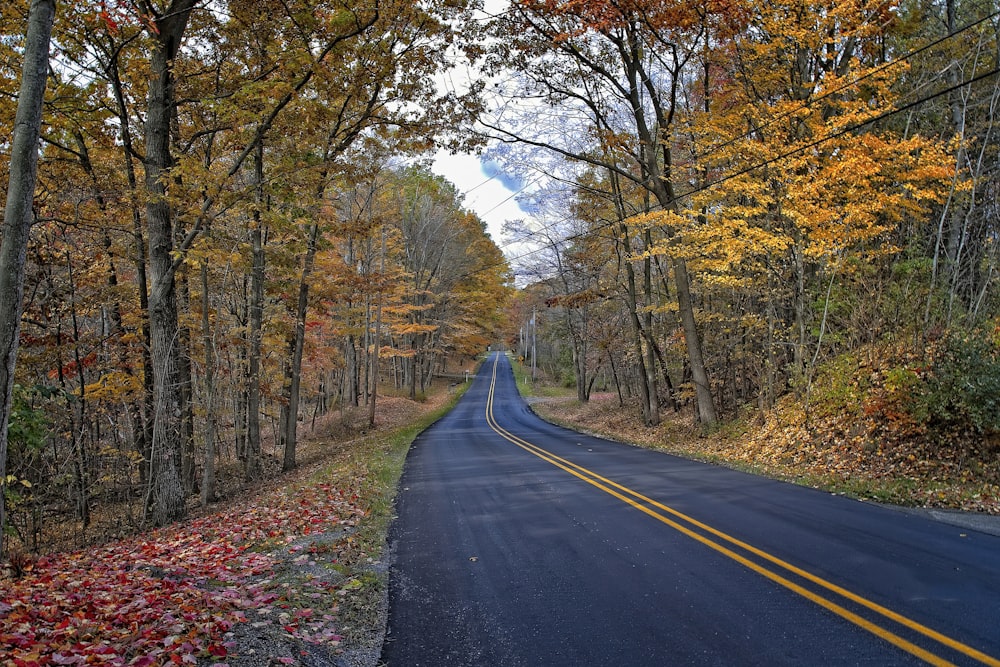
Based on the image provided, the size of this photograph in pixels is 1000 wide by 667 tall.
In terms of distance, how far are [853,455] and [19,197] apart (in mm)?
12285

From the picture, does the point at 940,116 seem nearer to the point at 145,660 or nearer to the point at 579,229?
the point at 579,229

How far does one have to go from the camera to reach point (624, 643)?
12.4 ft

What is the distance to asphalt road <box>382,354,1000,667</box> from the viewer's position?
12.1 feet

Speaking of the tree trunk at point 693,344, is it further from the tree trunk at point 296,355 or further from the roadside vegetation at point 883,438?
the tree trunk at point 296,355

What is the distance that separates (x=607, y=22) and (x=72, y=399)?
13377 millimetres

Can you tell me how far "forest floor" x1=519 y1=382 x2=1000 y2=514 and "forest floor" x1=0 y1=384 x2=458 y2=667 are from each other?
23.6 ft

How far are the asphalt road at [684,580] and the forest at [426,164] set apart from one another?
4284 mm

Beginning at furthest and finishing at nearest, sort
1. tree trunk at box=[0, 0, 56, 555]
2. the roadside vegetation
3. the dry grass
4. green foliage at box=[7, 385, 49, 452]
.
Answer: the roadside vegetation
the dry grass
green foliage at box=[7, 385, 49, 452]
tree trunk at box=[0, 0, 56, 555]

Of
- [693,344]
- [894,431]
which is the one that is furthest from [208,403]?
[894,431]

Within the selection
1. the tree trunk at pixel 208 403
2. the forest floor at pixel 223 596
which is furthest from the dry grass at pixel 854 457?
the tree trunk at pixel 208 403

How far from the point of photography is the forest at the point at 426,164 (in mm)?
9883

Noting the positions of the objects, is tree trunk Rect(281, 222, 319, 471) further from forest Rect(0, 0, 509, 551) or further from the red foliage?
the red foliage

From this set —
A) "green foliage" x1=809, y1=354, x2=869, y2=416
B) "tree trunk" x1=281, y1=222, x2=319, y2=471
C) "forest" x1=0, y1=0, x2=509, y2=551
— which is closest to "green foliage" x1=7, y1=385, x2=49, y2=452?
"forest" x1=0, y1=0, x2=509, y2=551

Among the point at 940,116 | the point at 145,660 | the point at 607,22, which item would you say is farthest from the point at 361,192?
the point at 145,660
